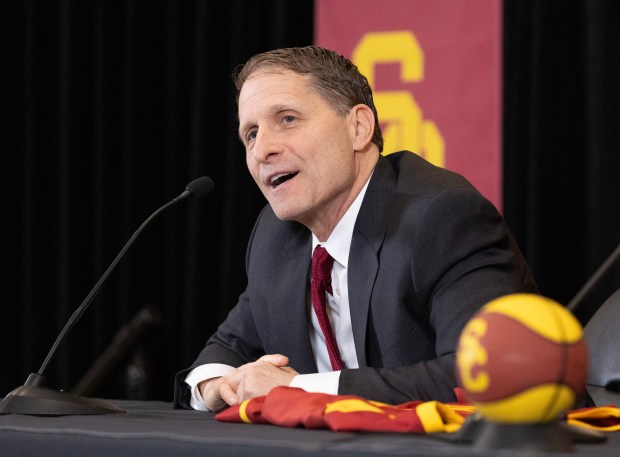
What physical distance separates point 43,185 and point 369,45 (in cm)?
148

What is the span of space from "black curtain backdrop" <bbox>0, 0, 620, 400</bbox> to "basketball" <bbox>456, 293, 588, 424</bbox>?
8.17ft

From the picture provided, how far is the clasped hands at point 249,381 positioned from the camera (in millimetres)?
1676

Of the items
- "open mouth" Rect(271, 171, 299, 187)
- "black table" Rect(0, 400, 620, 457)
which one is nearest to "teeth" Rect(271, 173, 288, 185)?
"open mouth" Rect(271, 171, 299, 187)

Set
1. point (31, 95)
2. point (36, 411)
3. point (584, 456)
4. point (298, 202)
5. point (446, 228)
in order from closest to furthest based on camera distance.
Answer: point (584, 456), point (36, 411), point (446, 228), point (298, 202), point (31, 95)

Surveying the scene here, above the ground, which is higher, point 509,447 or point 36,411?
point 509,447

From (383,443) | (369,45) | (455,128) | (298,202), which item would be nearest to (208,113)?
(369,45)

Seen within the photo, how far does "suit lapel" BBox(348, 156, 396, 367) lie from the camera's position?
6.30 ft

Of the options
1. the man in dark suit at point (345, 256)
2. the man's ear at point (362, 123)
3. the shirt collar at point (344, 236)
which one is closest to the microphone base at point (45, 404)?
the man in dark suit at point (345, 256)

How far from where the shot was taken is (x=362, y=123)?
→ 7.27 ft

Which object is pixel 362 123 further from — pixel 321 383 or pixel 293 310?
pixel 321 383

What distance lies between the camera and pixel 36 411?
153 cm

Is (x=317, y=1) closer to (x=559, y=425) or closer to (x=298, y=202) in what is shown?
(x=298, y=202)

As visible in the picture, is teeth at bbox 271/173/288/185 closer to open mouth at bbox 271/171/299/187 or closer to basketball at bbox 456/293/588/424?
open mouth at bbox 271/171/299/187

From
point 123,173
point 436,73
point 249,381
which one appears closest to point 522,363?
point 249,381
